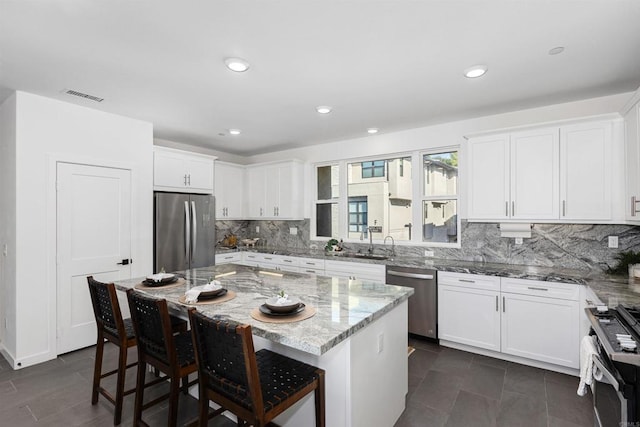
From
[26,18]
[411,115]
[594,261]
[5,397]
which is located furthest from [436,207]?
[5,397]

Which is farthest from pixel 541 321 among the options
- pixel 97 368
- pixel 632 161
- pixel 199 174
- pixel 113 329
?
pixel 199 174

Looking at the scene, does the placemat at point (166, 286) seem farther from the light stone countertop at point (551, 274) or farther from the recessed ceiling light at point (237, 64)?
the light stone countertop at point (551, 274)

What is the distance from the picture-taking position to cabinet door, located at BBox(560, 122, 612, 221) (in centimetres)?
287

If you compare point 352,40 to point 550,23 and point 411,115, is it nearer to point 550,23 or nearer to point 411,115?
point 550,23

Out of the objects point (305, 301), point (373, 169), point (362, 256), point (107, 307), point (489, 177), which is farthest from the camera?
point (373, 169)

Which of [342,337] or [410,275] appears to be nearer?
[342,337]

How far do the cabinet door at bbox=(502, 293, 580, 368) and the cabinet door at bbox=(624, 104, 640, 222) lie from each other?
92 centimetres

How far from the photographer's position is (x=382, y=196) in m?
4.63

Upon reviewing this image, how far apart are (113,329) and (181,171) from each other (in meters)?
2.63

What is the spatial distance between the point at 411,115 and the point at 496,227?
65.6 inches

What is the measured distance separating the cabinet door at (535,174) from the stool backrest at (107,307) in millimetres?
3682

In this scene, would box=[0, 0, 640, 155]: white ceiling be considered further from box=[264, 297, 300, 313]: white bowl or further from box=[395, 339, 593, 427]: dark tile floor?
box=[395, 339, 593, 427]: dark tile floor

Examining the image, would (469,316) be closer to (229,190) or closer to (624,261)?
(624,261)

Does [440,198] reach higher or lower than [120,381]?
higher
